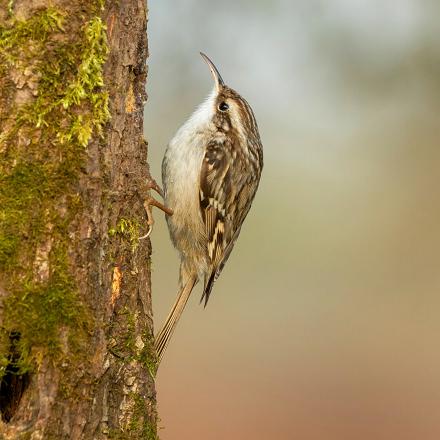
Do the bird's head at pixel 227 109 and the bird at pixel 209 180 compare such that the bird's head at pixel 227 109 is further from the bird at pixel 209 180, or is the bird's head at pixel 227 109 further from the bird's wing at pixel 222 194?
the bird's wing at pixel 222 194

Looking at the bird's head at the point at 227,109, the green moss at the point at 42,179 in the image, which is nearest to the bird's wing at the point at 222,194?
the bird's head at the point at 227,109

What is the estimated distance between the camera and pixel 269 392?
7250 mm

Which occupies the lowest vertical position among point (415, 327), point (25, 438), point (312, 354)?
point (25, 438)

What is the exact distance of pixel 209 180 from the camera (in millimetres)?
4246

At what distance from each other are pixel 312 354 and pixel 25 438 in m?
6.10

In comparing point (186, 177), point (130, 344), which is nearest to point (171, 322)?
point (186, 177)

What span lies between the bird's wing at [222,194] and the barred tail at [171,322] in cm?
18

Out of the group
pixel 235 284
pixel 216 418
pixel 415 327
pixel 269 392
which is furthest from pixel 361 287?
pixel 216 418

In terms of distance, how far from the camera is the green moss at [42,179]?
2.31 meters

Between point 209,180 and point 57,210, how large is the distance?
1.92 metres

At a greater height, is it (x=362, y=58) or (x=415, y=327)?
(x=362, y=58)

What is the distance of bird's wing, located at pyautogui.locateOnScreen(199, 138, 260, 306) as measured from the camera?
4.24 m

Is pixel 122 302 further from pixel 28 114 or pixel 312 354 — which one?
pixel 312 354

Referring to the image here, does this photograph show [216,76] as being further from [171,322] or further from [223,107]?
[171,322]
